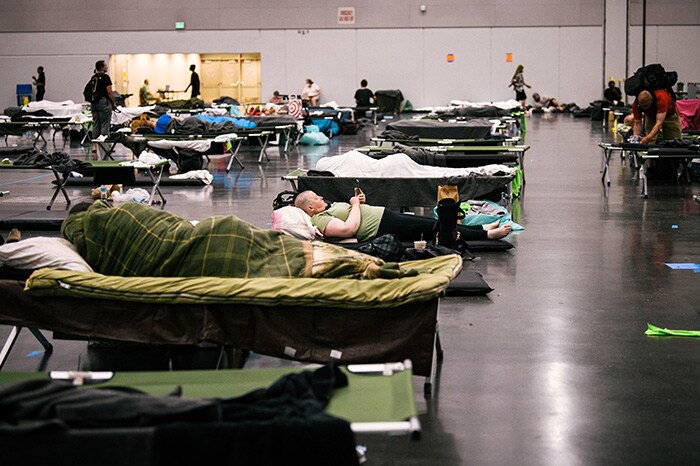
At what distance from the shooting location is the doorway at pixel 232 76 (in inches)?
1191

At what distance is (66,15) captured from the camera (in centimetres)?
2970

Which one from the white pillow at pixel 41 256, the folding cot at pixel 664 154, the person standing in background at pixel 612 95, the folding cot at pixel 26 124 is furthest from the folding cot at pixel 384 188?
the person standing in background at pixel 612 95

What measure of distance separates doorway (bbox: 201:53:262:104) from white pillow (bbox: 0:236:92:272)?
1042 inches

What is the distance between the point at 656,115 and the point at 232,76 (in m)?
20.8

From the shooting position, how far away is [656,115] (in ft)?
38.0

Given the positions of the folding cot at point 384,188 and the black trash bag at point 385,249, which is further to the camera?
the folding cot at point 384,188

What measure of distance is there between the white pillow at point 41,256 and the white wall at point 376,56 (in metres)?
26.1

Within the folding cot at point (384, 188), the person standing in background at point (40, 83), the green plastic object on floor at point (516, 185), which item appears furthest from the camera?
the person standing in background at point (40, 83)

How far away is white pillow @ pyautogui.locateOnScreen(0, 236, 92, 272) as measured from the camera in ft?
13.5

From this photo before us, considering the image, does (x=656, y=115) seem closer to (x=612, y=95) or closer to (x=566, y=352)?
(x=566, y=352)

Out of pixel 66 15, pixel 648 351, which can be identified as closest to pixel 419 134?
pixel 648 351

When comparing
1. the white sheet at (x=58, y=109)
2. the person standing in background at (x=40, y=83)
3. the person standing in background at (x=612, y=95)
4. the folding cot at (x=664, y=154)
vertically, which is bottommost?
the folding cot at (x=664, y=154)

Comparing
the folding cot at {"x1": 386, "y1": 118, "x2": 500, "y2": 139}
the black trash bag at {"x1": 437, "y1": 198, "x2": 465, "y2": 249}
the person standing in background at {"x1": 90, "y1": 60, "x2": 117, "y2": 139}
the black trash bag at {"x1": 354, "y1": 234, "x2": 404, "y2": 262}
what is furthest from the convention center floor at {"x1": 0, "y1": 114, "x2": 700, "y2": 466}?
the person standing in background at {"x1": 90, "y1": 60, "x2": 117, "y2": 139}

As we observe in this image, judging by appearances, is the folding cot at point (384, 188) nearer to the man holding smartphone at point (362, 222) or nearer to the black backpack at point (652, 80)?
the man holding smartphone at point (362, 222)
